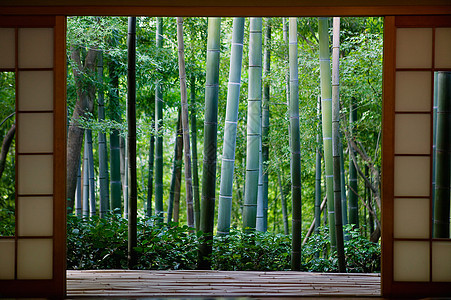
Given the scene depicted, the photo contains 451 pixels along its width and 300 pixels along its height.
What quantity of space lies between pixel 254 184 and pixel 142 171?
5.63m

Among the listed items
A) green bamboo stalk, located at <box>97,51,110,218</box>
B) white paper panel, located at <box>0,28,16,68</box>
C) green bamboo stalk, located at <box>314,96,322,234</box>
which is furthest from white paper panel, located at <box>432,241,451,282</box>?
green bamboo stalk, located at <box>97,51,110,218</box>

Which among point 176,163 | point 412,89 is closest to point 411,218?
point 412,89

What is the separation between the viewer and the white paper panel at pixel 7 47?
289cm

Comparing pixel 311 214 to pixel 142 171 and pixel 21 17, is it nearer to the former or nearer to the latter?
pixel 142 171

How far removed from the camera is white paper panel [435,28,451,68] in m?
2.86

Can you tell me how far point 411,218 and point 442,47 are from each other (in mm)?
1074

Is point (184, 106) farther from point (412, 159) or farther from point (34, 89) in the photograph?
point (412, 159)

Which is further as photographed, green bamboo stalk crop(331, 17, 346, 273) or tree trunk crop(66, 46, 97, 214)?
tree trunk crop(66, 46, 97, 214)

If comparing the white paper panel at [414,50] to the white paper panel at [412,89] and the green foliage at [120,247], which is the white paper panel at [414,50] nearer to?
the white paper panel at [412,89]

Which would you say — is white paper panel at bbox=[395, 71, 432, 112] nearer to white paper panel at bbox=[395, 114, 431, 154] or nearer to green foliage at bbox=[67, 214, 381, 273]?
white paper panel at bbox=[395, 114, 431, 154]

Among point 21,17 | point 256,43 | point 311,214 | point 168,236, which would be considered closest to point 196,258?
point 168,236

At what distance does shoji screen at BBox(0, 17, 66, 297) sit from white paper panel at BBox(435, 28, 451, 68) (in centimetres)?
230

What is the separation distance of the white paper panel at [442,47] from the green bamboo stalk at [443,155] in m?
0.58

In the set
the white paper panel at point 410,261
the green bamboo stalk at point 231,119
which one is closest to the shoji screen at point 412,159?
the white paper panel at point 410,261
